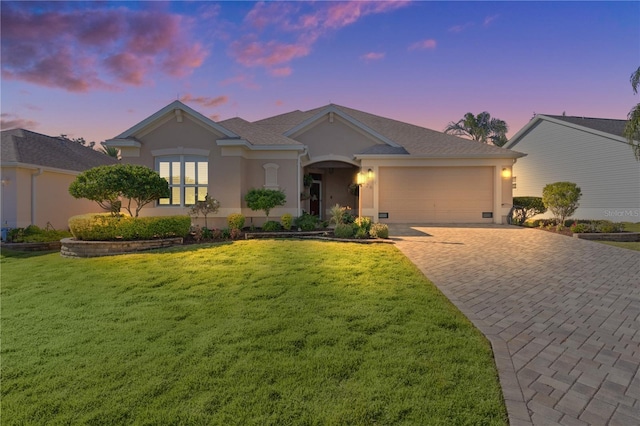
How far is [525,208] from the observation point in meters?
16.1

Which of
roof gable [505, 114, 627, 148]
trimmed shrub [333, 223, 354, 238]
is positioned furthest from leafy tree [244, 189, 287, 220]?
roof gable [505, 114, 627, 148]

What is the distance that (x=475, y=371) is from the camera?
296 cm

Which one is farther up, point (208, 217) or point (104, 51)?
point (104, 51)

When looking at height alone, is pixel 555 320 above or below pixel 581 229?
below

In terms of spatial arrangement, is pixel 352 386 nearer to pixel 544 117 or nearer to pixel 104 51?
pixel 104 51

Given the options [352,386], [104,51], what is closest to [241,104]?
[104,51]

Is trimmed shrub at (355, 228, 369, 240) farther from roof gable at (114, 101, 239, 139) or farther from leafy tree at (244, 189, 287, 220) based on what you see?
roof gable at (114, 101, 239, 139)

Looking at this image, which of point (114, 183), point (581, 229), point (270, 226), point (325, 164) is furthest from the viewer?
point (325, 164)

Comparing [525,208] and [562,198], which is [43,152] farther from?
[525,208]

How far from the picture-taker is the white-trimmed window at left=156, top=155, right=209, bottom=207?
1281cm

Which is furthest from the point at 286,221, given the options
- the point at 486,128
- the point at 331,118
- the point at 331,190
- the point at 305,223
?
the point at 486,128

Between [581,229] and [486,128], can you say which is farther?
[486,128]

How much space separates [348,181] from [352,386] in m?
16.8

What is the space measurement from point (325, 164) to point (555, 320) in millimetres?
14538
